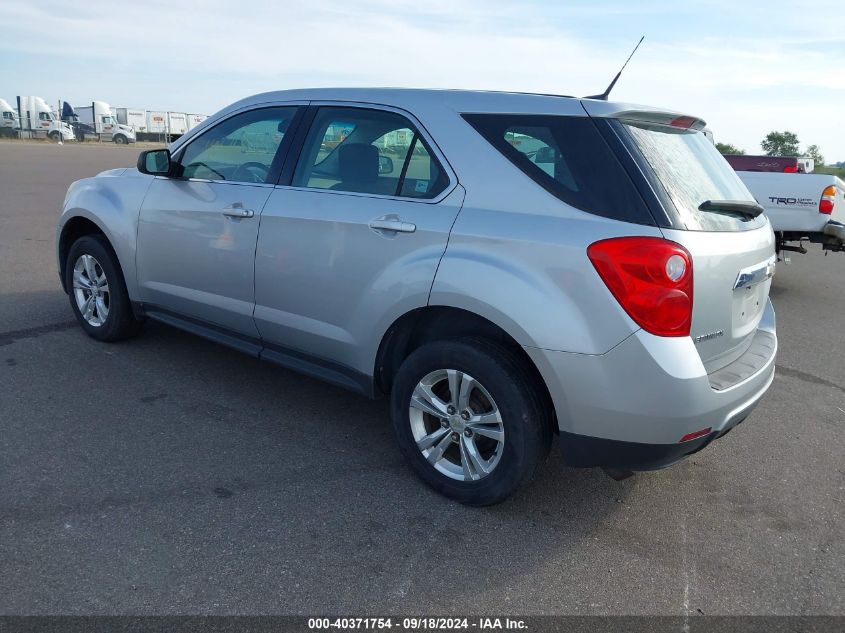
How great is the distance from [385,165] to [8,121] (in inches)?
2429

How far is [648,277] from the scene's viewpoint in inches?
111

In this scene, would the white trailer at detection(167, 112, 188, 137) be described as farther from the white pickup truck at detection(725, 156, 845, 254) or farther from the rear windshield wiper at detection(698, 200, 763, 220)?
the rear windshield wiper at detection(698, 200, 763, 220)

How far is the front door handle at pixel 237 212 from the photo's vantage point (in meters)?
4.09

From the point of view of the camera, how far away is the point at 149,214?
4770 millimetres

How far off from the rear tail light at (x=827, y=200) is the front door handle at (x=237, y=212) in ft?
23.5

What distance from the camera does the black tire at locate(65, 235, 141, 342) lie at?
513cm

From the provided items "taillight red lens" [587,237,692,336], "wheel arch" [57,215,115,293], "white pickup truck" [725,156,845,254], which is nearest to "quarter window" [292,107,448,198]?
"taillight red lens" [587,237,692,336]

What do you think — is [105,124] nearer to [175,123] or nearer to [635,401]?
[175,123]

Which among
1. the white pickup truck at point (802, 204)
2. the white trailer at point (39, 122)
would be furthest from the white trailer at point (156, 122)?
the white pickup truck at point (802, 204)

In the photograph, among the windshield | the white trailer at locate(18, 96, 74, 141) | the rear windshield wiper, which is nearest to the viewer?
the windshield

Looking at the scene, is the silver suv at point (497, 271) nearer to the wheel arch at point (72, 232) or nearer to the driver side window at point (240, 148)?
the driver side window at point (240, 148)

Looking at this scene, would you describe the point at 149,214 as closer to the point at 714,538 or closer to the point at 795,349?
the point at 714,538

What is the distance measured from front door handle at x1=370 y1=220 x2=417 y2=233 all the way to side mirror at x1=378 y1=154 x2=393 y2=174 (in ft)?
→ 0.95

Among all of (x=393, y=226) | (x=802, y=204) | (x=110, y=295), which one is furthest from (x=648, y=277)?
(x=802, y=204)
